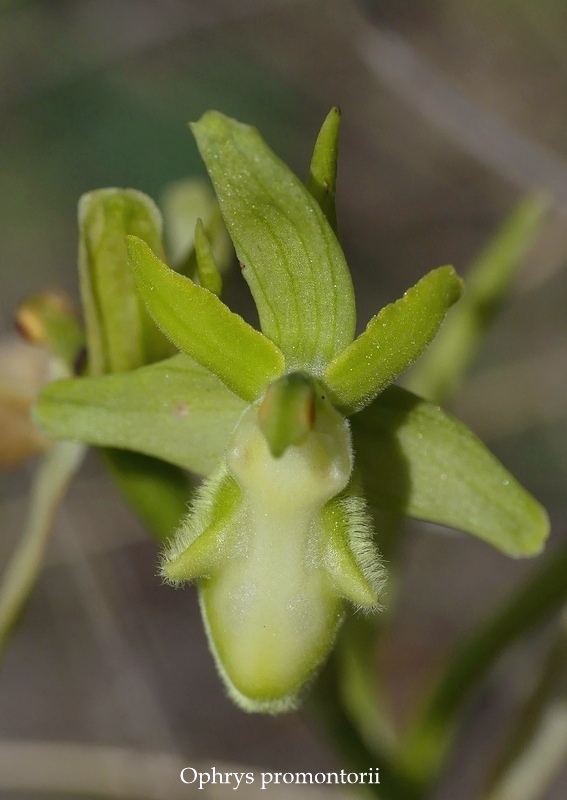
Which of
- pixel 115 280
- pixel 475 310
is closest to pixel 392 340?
pixel 115 280

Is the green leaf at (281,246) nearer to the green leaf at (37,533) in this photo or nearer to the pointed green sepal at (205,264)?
the pointed green sepal at (205,264)

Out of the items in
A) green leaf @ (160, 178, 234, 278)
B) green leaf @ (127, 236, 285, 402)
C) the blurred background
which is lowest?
the blurred background

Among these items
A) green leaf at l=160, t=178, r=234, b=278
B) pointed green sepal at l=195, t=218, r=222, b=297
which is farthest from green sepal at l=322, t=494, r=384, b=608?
green leaf at l=160, t=178, r=234, b=278

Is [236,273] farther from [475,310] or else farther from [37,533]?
[37,533]

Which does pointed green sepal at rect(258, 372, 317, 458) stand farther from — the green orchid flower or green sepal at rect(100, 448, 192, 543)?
green sepal at rect(100, 448, 192, 543)

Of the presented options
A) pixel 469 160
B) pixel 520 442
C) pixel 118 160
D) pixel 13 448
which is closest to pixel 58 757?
pixel 13 448

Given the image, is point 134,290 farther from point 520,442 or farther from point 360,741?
point 520,442

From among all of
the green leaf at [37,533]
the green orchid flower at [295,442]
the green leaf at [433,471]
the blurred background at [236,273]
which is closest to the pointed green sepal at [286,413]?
the green orchid flower at [295,442]
